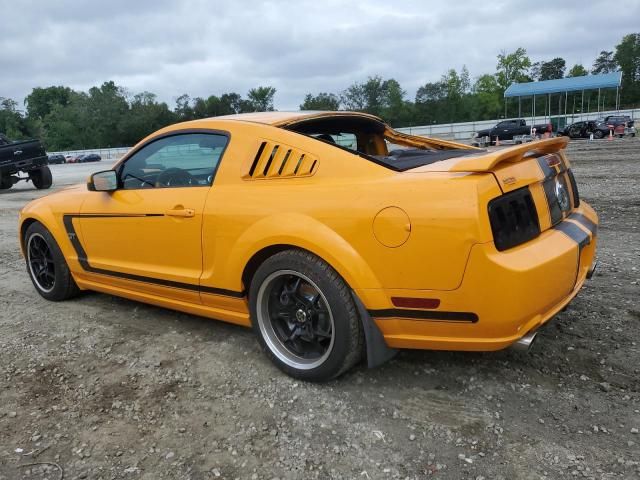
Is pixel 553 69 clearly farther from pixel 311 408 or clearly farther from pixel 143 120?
pixel 311 408

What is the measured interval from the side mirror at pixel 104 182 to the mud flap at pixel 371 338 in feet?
6.73

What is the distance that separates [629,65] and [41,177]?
302 ft

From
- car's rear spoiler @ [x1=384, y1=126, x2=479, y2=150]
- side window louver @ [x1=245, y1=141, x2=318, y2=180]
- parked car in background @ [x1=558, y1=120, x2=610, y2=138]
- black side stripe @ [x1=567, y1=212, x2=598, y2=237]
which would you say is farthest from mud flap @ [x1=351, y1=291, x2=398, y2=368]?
parked car in background @ [x1=558, y1=120, x2=610, y2=138]

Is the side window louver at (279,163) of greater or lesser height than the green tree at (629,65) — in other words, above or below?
below

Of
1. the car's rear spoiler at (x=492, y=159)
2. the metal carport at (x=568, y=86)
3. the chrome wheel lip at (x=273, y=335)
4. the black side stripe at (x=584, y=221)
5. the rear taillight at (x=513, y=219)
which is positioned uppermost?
the metal carport at (x=568, y=86)

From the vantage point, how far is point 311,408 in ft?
8.49

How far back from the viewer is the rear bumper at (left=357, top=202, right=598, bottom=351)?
2234 mm

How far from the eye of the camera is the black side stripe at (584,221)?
2.91 metres

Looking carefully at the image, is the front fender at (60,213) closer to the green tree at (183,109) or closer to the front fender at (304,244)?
the front fender at (304,244)

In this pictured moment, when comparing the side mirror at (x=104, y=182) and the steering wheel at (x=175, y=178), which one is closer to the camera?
the steering wheel at (x=175, y=178)

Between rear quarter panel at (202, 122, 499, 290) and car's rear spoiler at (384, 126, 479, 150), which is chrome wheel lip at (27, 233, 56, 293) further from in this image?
car's rear spoiler at (384, 126, 479, 150)

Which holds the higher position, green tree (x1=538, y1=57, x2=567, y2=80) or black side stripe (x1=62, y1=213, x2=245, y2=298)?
green tree (x1=538, y1=57, x2=567, y2=80)

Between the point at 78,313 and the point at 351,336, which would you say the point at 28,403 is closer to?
the point at 78,313

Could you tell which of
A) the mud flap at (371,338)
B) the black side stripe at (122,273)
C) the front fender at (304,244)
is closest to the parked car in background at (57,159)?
the black side stripe at (122,273)
